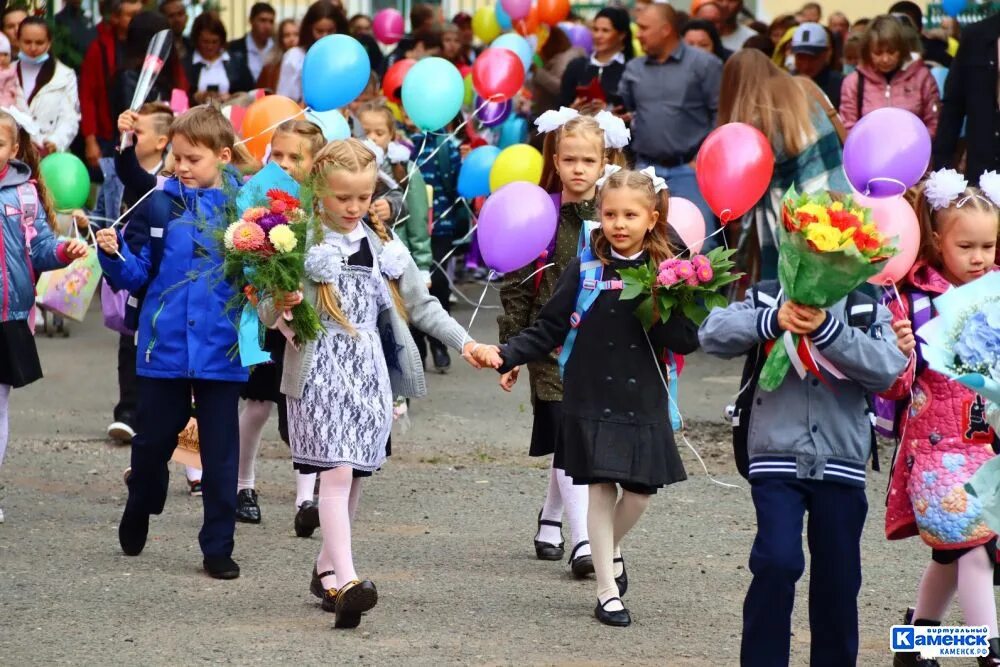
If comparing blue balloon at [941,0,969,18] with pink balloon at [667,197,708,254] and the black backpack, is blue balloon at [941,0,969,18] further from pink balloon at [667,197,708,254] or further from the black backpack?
the black backpack

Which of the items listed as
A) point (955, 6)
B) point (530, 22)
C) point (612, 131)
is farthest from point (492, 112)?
point (955, 6)

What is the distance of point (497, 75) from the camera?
987 centimetres

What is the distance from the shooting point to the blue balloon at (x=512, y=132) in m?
12.5

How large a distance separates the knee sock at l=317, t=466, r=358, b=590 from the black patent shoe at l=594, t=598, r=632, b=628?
87 centimetres

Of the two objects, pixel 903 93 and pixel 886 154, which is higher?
pixel 886 154

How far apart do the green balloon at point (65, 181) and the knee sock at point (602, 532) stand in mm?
3662

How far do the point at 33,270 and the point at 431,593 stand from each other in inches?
91.9

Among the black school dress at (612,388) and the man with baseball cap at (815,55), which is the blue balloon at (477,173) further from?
the black school dress at (612,388)

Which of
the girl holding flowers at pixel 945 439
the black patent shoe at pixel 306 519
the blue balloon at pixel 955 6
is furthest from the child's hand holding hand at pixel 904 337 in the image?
the blue balloon at pixel 955 6

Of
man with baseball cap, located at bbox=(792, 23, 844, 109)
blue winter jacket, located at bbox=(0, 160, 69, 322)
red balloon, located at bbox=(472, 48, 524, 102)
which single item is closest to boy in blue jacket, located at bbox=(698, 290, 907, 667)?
blue winter jacket, located at bbox=(0, 160, 69, 322)

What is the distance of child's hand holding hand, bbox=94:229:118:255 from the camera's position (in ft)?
19.8

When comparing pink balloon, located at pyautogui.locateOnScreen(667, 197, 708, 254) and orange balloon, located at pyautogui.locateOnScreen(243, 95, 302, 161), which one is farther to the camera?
orange balloon, located at pyautogui.locateOnScreen(243, 95, 302, 161)

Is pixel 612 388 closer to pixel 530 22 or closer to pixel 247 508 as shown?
pixel 247 508

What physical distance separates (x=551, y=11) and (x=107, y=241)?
8.22 m
